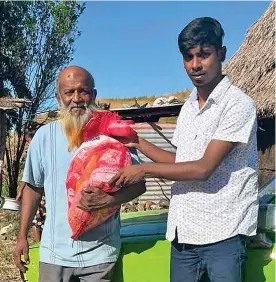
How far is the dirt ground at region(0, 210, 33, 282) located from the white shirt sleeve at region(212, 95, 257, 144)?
4.21 metres

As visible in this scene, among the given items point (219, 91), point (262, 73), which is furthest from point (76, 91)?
point (262, 73)

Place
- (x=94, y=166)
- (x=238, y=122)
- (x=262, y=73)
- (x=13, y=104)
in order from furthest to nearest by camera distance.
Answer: (x=13, y=104) → (x=262, y=73) → (x=94, y=166) → (x=238, y=122)

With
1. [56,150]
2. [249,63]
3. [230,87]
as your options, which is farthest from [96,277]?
[249,63]

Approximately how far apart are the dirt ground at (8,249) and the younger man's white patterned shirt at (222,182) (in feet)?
13.1

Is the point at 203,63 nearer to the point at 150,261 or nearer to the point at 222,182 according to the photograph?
the point at 222,182

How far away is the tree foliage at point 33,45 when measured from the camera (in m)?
14.0

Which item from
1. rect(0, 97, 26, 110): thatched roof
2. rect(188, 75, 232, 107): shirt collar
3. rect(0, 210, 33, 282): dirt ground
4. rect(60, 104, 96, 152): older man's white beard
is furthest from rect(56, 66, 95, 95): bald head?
rect(0, 97, 26, 110): thatched roof

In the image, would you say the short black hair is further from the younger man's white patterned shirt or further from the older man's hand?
the older man's hand

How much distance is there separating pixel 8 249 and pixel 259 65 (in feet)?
14.2

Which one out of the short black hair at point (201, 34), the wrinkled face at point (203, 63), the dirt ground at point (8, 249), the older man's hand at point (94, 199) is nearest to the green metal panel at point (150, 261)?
the older man's hand at point (94, 199)

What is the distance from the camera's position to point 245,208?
2160mm

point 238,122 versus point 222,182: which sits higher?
point 238,122

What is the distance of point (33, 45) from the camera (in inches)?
563

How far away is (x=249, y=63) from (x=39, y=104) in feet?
26.2
